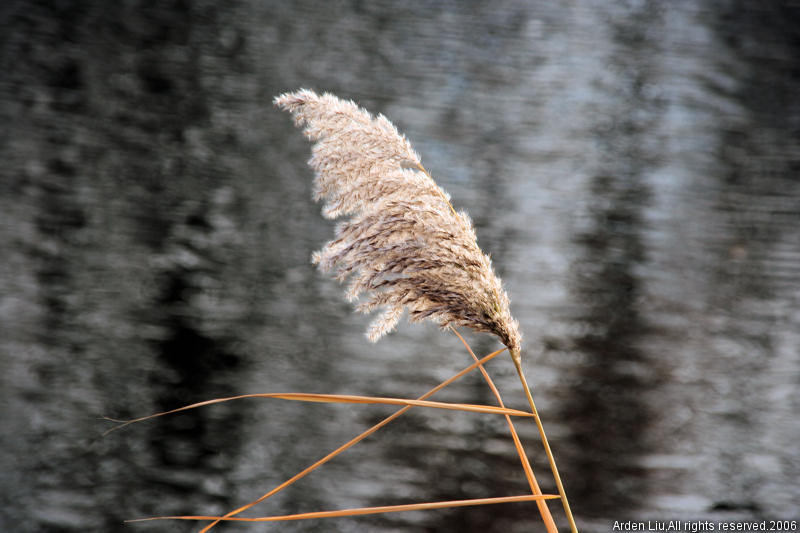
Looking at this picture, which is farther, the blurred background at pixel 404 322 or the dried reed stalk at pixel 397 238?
the blurred background at pixel 404 322

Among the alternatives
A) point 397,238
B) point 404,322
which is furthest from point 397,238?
point 404,322

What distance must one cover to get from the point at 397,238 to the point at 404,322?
0.73 meters

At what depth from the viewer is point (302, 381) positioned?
1154 millimetres

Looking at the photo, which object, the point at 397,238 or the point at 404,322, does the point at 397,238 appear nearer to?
the point at 397,238

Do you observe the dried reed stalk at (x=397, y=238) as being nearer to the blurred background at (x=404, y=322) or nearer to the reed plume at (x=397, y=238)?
the reed plume at (x=397, y=238)

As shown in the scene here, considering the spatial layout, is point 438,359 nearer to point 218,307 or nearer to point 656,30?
point 218,307

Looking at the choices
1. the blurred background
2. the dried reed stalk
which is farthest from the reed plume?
the blurred background

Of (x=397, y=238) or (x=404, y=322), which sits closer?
(x=397, y=238)

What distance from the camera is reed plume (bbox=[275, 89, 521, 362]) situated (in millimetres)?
452

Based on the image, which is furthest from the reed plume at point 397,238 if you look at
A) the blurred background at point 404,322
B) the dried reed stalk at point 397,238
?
the blurred background at point 404,322

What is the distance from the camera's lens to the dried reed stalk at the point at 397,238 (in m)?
A: 0.45

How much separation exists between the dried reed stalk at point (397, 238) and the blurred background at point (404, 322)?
2.29 ft

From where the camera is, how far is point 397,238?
48 centimetres

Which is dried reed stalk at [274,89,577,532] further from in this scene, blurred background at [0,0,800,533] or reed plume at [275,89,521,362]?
blurred background at [0,0,800,533]
